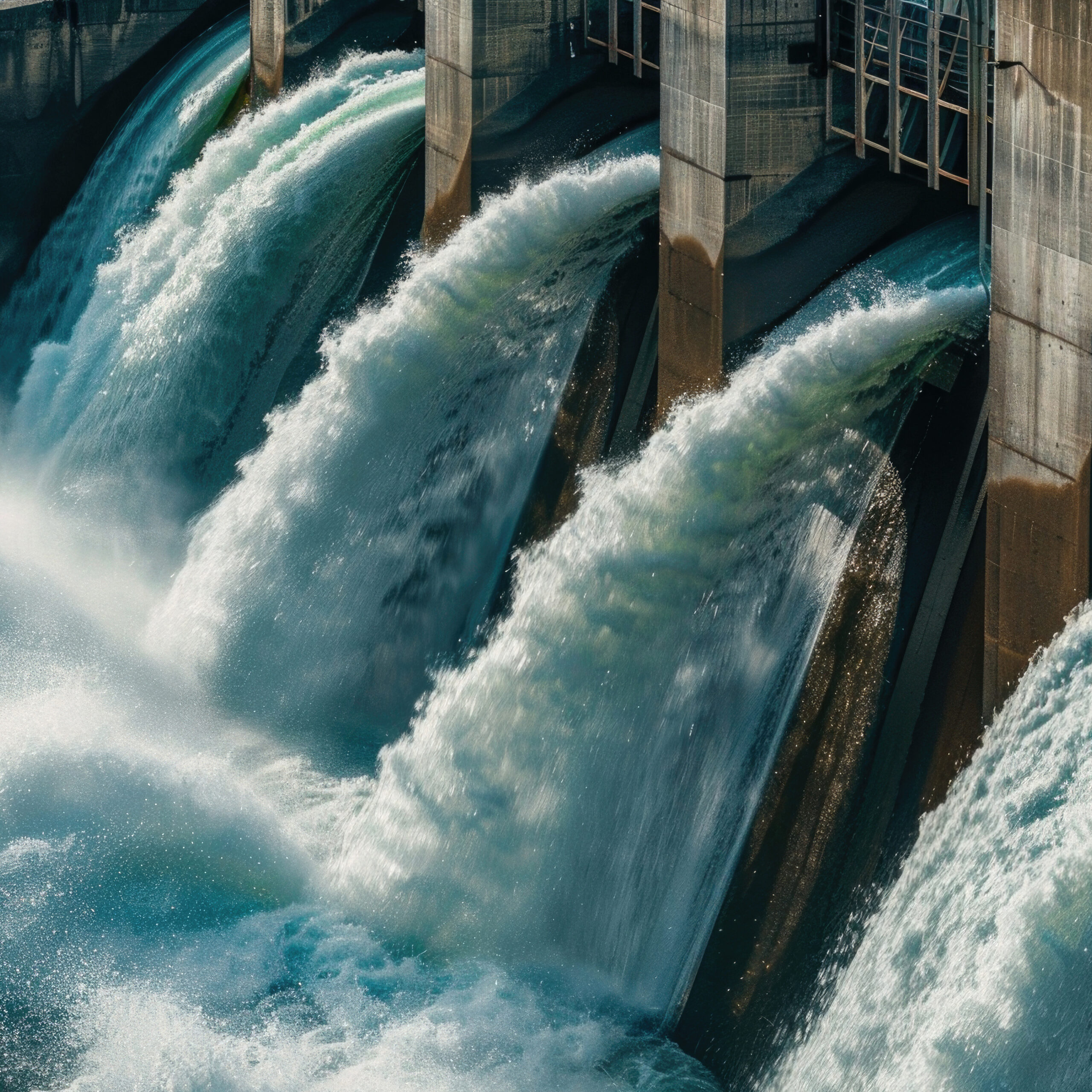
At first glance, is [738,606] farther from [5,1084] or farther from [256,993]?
[5,1084]

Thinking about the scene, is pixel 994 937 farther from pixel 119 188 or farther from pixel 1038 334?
pixel 119 188

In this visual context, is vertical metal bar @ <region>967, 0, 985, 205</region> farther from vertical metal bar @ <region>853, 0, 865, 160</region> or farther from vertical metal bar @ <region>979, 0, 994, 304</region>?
vertical metal bar @ <region>853, 0, 865, 160</region>

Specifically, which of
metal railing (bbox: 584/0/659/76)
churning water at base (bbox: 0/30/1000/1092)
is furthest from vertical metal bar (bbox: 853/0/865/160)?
metal railing (bbox: 584/0/659/76)

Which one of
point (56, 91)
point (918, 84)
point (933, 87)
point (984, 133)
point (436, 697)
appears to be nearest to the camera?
point (984, 133)

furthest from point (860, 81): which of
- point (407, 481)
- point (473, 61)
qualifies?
point (407, 481)

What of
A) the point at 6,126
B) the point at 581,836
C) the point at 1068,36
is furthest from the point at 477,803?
the point at 6,126

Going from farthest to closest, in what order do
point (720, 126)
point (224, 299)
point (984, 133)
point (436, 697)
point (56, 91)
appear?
point (56, 91)
point (224, 299)
point (436, 697)
point (720, 126)
point (984, 133)

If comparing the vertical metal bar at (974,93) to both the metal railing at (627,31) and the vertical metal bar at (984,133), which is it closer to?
the vertical metal bar at (984,133)
